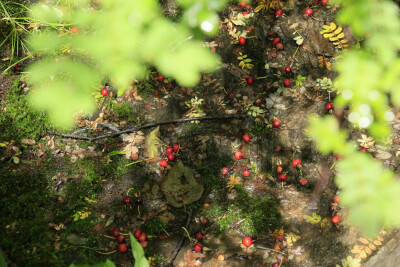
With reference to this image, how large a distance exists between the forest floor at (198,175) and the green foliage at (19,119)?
0.02m

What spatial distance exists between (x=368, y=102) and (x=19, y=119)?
3.93 meters

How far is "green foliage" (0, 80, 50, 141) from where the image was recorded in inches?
139

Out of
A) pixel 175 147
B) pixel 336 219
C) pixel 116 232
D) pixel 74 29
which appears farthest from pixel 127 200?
pixel 74 29

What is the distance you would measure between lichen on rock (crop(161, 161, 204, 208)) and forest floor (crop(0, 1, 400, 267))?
0.01 metres

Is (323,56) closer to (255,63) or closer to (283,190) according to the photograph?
(255,63)

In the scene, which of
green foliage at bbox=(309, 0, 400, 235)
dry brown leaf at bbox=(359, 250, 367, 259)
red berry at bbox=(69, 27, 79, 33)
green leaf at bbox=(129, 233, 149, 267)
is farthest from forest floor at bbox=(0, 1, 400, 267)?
green foliage at bbox=(309, 0, 400, 235)

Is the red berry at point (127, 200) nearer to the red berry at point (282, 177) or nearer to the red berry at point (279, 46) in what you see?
the red berry at point (282, 177)

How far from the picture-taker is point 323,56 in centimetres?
439

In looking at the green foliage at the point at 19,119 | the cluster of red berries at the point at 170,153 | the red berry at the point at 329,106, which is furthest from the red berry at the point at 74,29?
the red berry at the point at 329,106

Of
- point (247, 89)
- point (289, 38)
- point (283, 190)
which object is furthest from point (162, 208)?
point (289, 38)

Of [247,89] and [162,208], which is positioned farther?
[247,89]

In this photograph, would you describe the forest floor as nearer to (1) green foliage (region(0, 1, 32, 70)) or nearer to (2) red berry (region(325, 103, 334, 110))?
(2) red berry (region(325, 103, 334, 110))

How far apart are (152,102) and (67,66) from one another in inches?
106

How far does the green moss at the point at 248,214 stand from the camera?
3.23 m
